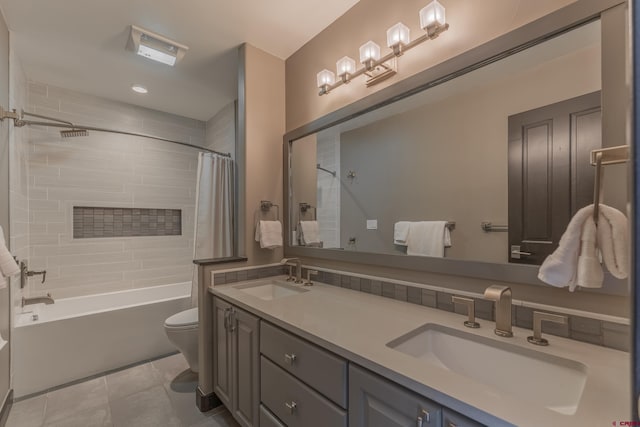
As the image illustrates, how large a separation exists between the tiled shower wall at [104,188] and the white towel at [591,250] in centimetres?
357

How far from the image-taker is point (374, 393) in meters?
0.85

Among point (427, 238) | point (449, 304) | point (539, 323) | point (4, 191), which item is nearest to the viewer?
point (539, 323)

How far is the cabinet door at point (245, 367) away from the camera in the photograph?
139 cm

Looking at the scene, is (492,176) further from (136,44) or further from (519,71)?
(136,44)

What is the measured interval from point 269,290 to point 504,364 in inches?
58.0

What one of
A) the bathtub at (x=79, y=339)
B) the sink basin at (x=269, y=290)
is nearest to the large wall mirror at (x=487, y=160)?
the sink basin at (x=269, y=290)

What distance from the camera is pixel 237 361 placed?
155cm

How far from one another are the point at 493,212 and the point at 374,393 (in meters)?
0.87

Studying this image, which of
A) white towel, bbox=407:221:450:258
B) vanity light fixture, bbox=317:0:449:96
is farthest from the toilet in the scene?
vanity light fixture, bbox=317:0:449:96

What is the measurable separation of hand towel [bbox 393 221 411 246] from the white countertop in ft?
1.03

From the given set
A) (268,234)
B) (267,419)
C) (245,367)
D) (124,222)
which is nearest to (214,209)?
(268,234)

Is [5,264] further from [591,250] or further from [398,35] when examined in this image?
[591,250]

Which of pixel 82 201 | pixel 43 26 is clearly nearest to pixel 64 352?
pixel 82 201

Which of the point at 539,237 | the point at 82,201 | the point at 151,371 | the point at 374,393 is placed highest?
the point at 82,201
